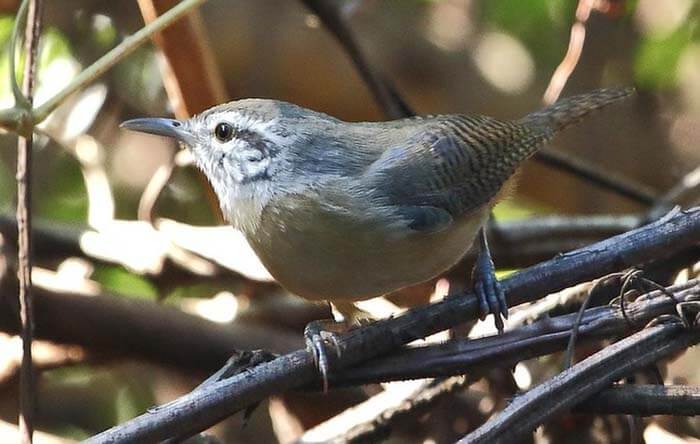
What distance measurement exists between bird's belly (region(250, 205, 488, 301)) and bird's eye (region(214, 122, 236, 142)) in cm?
38

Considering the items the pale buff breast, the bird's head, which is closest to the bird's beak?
the bird's head

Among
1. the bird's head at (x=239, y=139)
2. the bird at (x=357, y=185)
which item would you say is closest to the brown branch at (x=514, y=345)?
the bird at (x=357, y=185)

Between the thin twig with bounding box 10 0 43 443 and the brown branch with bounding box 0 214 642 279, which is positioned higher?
the brown branch with bounding box 0 214 642 279

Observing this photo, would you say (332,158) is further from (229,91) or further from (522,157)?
(229,91)

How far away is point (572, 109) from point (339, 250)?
0.93 m

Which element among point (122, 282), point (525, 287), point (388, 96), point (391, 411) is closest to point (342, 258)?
point (391, 411)

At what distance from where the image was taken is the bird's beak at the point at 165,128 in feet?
8.11

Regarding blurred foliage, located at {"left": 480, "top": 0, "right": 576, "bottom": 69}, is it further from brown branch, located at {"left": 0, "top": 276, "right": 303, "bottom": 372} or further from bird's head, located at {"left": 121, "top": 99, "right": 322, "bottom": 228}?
brown branch, located at {"left": 0, "top": 276, "right": 303, "bottom": 372}

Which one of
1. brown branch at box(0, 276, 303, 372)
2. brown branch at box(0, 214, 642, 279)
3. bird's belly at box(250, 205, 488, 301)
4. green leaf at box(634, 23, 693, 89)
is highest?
green leaf at box(634, 23, 693, 89)

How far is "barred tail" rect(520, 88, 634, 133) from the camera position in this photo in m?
2.70

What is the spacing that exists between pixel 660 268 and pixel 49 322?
1.53 metres

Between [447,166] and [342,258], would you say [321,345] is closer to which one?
[342,258]

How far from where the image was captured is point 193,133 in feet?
8.30

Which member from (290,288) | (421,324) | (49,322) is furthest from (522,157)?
(49,322)
